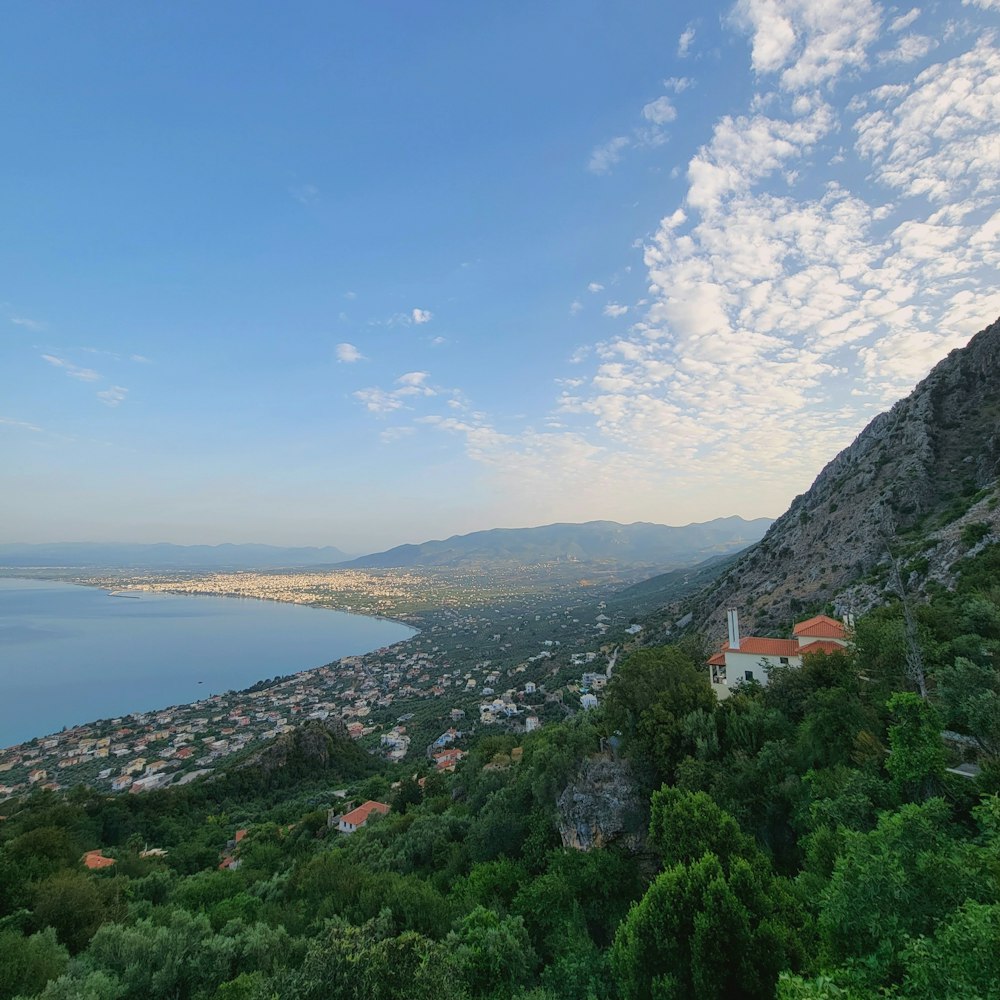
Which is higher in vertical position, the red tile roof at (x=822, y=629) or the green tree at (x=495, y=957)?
the red tile roof at (x=822, y=629)

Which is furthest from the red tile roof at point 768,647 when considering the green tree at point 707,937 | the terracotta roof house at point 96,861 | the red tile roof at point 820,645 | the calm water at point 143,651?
the calm water at point 143,651

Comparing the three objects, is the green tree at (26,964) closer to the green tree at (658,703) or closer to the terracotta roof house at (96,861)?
the terracotta roof house at (96,861)

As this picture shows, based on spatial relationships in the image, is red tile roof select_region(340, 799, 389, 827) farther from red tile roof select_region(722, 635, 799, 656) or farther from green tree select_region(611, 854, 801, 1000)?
green tree select_region(611, 854, 801, 1000)

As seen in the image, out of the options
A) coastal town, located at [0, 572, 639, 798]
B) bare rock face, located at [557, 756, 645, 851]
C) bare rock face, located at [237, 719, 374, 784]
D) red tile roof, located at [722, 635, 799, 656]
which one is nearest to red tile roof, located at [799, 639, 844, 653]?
red tile roof, located at [722, 635, 799, 656]

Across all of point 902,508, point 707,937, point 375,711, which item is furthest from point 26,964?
point 375,711

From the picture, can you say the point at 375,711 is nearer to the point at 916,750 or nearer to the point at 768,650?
the point at 768,650
